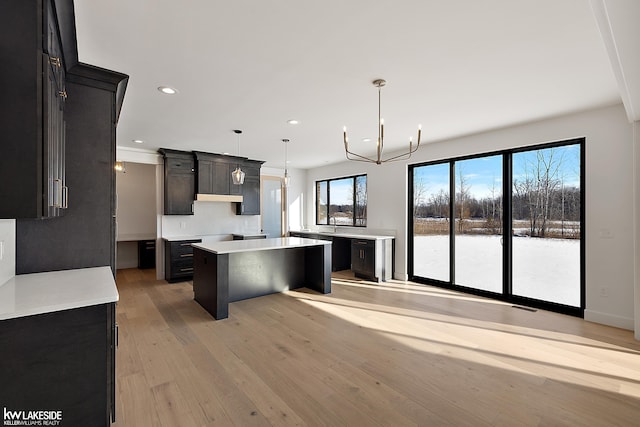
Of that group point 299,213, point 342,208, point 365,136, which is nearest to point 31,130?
point 365,136

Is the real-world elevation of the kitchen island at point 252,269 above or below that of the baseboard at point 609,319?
above

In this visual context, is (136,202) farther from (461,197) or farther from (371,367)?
(461,197)

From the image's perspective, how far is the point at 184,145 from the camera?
17.7 ft

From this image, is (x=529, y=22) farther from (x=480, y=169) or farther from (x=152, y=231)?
(x=152, y=231)

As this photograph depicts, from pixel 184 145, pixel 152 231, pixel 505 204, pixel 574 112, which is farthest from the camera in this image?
pixel 152 231

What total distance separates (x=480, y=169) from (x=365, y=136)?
1.93m

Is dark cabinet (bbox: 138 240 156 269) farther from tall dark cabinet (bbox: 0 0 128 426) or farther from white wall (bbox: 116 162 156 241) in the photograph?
tall dark cabinet (bbox: 0 0 128 426)

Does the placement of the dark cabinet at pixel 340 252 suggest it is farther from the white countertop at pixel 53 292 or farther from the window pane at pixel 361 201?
the white countertop at pixel 53 292

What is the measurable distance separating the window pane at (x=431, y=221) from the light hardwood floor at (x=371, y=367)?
128 centimetres

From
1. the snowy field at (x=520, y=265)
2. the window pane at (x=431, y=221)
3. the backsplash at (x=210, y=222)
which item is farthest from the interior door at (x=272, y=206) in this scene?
the snowy field at (x=520, y=265)

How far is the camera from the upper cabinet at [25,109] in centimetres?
129

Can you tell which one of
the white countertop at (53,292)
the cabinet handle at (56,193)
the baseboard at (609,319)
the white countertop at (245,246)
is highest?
the cabinet handle at (56,193)

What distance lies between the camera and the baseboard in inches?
131

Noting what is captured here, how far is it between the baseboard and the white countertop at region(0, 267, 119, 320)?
15.9 feet
